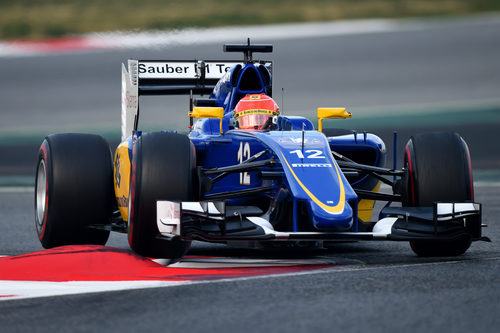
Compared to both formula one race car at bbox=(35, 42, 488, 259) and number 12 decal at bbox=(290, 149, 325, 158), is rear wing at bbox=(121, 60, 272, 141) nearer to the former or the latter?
formula one race car at bbox=(35, 42, 488, 259)

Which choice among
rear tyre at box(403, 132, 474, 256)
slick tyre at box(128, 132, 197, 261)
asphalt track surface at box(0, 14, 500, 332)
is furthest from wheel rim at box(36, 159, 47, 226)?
rear tyre at box(403, 132, 474, 256)

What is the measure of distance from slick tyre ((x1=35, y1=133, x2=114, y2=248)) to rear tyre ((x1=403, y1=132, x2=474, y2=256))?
252cm

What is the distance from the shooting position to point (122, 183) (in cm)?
785

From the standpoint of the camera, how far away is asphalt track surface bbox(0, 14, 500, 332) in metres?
4.95

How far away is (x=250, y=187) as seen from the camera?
26.3ft

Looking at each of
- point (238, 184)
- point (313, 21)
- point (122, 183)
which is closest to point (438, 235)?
point (238, 184)

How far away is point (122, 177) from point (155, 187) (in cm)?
104

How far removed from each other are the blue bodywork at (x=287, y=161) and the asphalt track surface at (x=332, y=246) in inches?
17.1

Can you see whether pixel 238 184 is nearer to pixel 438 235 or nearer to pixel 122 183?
pixel 122 183

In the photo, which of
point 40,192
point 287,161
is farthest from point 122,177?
point 287,161

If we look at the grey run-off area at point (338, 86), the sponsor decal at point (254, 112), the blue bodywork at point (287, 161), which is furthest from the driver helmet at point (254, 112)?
the grey run-off area at point (338, 86)

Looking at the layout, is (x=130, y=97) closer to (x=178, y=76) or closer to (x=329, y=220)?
(x=178, y=76)

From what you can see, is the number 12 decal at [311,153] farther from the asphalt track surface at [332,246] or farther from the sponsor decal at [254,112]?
the sponsor decal at [254,112]

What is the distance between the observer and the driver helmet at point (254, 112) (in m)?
8.52
